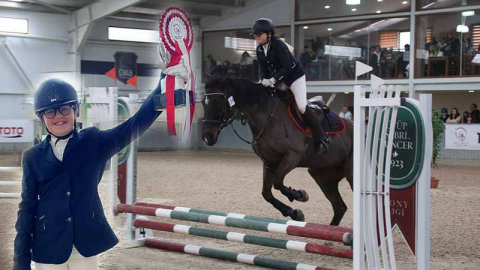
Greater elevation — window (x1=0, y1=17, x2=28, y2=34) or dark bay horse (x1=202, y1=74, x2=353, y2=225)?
window (x1=0, y1=17, x2=28, y2=34)

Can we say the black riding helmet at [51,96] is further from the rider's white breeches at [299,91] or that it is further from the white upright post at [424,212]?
the rider's white breeches at [299,91]

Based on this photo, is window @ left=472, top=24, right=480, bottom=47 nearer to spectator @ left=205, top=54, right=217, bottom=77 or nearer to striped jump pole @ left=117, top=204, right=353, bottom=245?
spectator @ left=205, top=54, right=217, bottom=77

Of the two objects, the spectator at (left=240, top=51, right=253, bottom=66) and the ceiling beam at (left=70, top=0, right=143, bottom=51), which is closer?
the ceiling beam at (left=70, top=0, right=143, bottom=51)

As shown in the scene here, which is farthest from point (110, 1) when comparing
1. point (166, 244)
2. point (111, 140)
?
point (111, 140)

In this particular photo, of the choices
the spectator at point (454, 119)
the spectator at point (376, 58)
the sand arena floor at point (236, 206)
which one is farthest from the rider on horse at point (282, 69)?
the spectator at point (376, 58)

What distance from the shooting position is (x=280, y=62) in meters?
5.37

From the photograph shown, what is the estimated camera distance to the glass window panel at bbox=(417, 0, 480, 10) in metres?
15.6

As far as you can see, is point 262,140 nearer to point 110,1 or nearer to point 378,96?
point 378,96

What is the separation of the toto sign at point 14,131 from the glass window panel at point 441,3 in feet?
41.0

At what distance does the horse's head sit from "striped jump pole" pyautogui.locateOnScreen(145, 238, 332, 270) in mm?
931

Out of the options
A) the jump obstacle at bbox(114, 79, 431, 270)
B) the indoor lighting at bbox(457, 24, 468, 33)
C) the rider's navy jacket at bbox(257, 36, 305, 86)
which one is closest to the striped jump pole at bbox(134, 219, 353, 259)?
the jump obstacle at bbox(114, 79, 431, 270)

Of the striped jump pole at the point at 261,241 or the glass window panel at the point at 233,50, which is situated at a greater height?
the glass window panel at the point at 233,50

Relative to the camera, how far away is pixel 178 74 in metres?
2.04

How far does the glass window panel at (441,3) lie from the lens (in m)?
15.6
